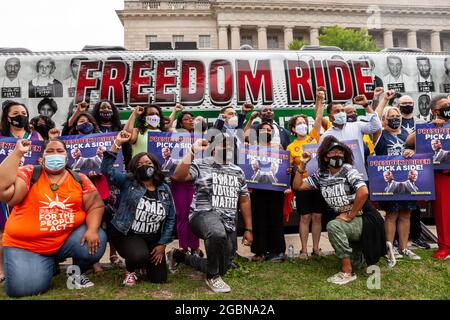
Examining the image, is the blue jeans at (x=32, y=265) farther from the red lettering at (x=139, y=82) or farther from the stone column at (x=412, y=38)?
the stone column at (x=412, y=38)

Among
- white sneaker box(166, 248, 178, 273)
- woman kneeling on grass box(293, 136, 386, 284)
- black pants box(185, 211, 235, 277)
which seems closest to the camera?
black pants box(185, 211, 235, 277)

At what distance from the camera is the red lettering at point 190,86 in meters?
6.36

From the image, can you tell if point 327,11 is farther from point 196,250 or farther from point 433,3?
point 196,250

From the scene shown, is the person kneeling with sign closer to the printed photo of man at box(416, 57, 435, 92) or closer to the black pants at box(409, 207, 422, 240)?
the black pants at box(409, 207, 422, 240)

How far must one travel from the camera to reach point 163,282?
406cm

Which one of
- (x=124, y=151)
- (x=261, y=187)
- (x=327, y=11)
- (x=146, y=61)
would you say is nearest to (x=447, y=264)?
(x=261, y=187)

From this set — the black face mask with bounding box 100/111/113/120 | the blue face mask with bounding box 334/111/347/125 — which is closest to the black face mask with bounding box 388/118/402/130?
the blue face mask with bounding box 334/111/347/125

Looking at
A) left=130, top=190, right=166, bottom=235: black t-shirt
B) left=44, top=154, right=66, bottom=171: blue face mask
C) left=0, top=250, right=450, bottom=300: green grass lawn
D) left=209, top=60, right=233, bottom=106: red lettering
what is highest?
left=209, top=60, right=233, bottom=106: red lettering

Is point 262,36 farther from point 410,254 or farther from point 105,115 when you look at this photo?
point 410,254

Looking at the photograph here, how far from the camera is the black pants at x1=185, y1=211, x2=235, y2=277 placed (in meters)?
3.82

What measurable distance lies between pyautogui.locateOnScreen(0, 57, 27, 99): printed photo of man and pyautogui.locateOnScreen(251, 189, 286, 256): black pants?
14.8ft

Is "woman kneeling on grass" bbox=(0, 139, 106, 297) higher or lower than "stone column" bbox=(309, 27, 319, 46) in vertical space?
lower

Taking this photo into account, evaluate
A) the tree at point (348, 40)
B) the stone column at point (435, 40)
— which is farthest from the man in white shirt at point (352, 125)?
the stone column at point (435, 40)

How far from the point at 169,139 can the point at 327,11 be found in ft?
153
